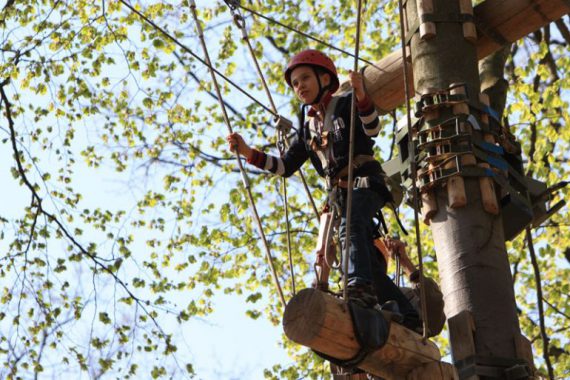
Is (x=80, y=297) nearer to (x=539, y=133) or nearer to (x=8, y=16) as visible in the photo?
(x=8, y=16)

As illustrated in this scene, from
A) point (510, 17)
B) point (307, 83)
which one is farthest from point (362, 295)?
point (510, 17)

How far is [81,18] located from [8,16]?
670 millimetres

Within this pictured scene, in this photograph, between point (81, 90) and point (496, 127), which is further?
point (81, 90)

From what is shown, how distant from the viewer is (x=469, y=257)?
3891 millimetres

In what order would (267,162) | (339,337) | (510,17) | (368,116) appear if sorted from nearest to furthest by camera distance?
(339,337) → (368,116) → (267,162) → (510,17)

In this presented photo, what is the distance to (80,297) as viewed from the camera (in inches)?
356

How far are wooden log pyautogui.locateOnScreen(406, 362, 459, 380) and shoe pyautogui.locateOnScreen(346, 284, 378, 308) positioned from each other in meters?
0.29

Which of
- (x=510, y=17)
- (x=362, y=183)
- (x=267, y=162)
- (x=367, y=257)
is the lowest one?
(x=367, y=257)

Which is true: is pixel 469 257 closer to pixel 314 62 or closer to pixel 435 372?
pixel 435 372

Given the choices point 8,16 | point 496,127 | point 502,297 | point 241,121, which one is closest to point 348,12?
point 241,121

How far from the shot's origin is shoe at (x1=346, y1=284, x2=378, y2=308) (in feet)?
11.8

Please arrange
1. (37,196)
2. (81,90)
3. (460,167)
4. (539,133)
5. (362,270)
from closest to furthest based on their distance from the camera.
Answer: (362,270)
(460,167)
(37,196)
(81,90)
(539,133)

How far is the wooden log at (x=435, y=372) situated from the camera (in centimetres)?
355

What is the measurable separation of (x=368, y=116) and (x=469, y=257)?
69cm
